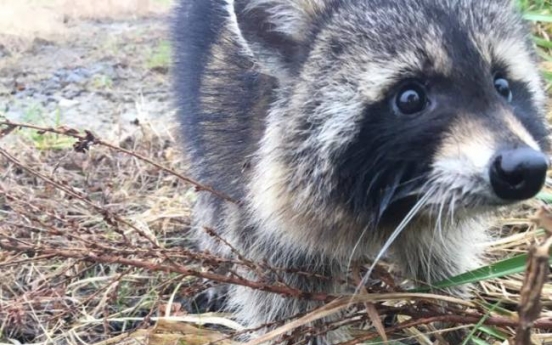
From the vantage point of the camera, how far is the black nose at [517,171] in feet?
7.23

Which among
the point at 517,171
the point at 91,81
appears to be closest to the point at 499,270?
the point at 517,171

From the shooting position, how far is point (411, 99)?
255 cm

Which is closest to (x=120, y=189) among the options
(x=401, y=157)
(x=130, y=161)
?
(x=130, y=161)

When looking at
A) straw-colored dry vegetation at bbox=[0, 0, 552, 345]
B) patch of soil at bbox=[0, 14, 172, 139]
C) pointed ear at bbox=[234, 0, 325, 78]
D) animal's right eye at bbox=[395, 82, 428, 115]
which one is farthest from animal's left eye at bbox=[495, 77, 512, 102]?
patch of soil at bbox=[0, 14, 172, 139]

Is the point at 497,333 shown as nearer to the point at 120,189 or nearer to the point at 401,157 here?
the point at 401,157

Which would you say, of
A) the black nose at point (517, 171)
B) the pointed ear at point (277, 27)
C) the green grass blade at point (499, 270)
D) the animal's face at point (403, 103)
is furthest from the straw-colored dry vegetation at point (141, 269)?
the pointed ear at point (277, 27)

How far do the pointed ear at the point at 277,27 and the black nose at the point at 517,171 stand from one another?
91cm

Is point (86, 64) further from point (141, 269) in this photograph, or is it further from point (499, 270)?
point (499, 270)

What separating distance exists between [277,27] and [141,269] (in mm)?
1283

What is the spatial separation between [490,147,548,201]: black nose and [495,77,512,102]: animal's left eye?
0.46 m

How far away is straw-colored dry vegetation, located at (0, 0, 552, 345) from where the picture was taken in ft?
8.87

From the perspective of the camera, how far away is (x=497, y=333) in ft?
8.90

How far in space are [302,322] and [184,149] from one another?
1.75 meters

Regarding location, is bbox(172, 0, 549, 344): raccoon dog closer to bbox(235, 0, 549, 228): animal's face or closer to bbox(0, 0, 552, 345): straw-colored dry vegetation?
bbox(235, 0, 549, 228): animal's face
